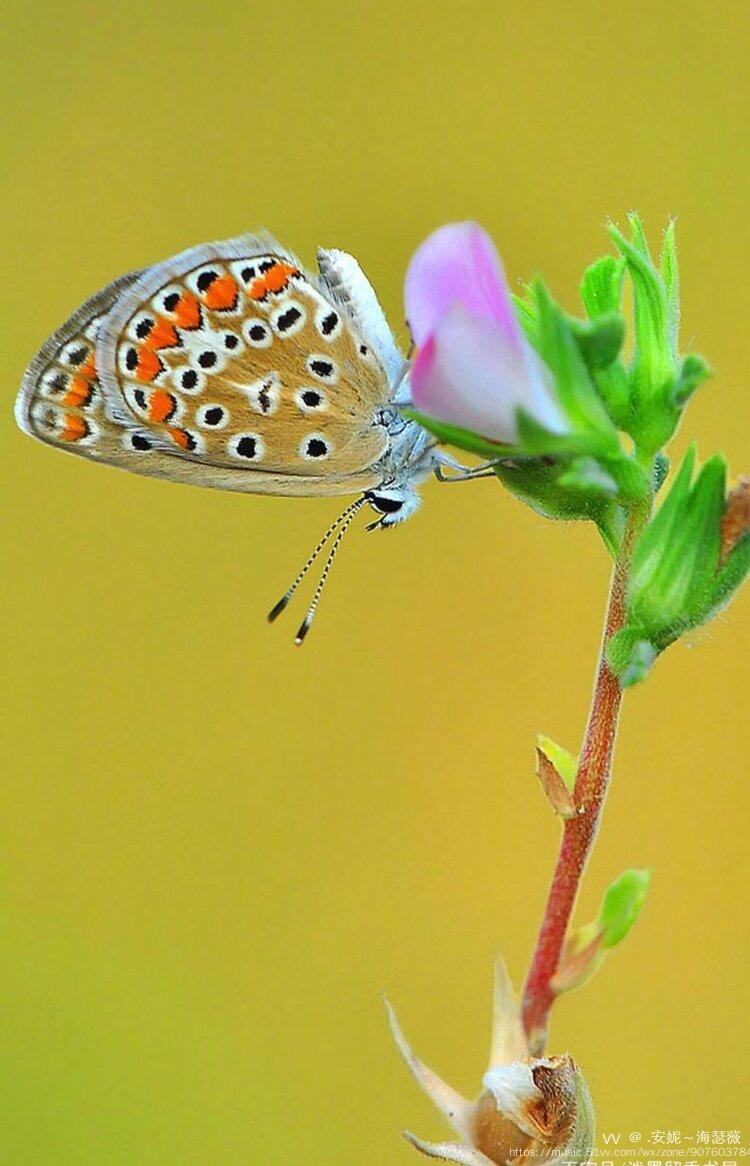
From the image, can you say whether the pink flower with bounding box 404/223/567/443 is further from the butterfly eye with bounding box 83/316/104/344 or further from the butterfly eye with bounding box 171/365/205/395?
the butterfly eye with bounding box 83/316/104/344

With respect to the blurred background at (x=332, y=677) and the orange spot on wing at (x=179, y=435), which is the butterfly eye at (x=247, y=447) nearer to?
the orange spot on wing at (x=179, y=435)

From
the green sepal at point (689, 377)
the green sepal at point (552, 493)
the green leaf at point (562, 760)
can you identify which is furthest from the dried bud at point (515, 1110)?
the green sepal at point (689, 377)

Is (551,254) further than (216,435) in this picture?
Yes

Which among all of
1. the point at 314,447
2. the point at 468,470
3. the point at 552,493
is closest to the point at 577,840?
the point at 552,493

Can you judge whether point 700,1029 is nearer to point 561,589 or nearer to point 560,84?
point 561,589

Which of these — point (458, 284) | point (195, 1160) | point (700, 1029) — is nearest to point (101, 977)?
point (195, 1160)

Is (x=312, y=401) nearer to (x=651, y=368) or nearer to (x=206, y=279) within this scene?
(x=206, y=279)
